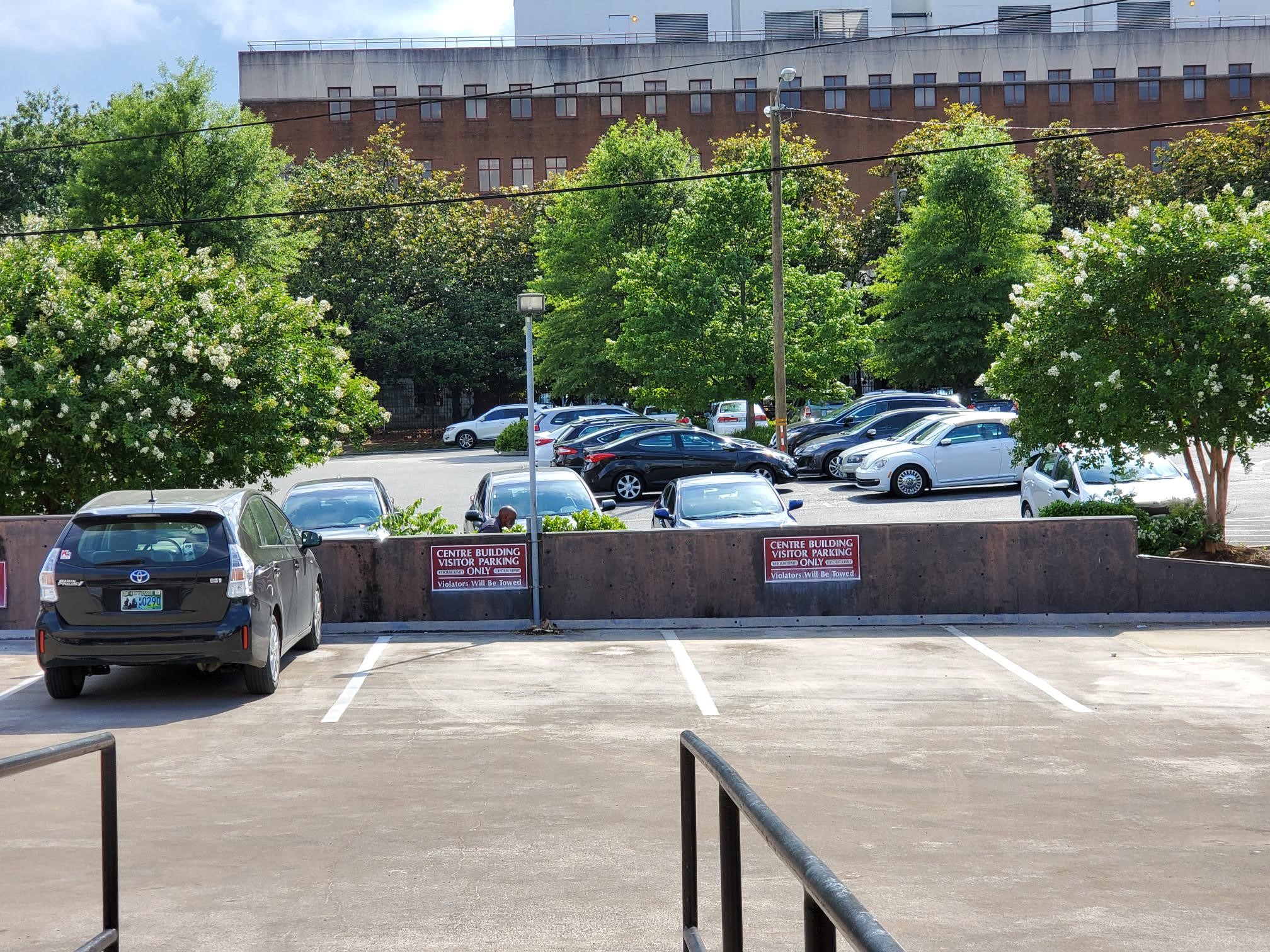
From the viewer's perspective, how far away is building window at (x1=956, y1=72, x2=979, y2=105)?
80.8 m

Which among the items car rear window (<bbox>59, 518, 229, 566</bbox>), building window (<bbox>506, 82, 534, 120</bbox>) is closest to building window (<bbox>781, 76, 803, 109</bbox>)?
building window (<bbox>506, 82, 534, 120</bbox>)

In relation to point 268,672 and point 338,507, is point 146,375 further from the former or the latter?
point 268,672

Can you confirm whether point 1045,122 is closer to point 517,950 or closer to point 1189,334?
point 1189,334

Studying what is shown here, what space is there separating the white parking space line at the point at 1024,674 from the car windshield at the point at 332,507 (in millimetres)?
7343

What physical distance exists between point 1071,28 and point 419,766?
287 feet

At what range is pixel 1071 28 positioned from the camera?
85.5m

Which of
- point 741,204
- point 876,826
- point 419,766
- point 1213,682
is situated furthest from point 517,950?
point 741,204

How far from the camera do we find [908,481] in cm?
2706

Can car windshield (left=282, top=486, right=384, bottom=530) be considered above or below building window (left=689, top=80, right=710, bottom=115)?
below

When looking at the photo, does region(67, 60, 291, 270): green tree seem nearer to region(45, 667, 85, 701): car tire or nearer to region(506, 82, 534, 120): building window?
region(506, 82, 534, 120): building window

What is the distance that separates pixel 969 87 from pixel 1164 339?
69173 millimetres

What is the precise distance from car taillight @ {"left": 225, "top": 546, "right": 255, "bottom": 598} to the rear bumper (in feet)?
0.31

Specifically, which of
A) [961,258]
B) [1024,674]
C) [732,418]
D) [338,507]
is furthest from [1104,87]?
[1024,674]

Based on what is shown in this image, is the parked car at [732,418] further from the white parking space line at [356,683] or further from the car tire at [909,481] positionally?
the white parking space line at [356,683]
